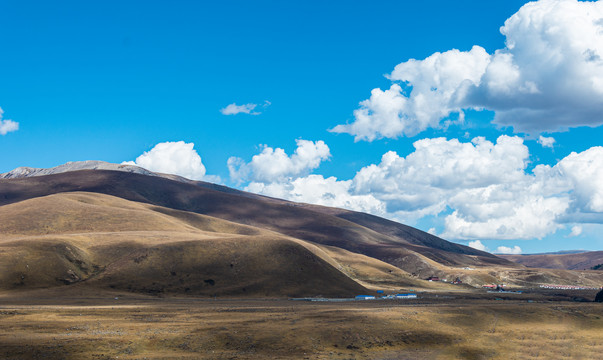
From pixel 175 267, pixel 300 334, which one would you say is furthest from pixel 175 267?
pixel 300 334

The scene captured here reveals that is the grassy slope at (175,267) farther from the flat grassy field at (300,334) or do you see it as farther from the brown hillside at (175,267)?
the flat grassy field at (300,334)

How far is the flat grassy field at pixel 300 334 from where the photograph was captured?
6512 centimetres

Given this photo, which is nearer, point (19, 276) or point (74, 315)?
point (74, 315)

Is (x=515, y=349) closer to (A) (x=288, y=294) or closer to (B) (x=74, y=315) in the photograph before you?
(B) (x=74, y=315)

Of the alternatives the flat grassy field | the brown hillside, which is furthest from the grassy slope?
the flat grassy field

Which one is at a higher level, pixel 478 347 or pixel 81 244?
pixel 81 244

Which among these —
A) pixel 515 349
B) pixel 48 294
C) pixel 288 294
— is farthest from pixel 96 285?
pixel 515 349

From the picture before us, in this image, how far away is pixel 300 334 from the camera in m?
73.0

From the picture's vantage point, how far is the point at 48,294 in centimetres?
13088

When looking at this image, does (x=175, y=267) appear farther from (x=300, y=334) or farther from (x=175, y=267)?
(x=300, y=334)

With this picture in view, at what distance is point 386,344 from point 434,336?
8.42 m

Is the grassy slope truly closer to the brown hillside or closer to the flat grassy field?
the brown hillside

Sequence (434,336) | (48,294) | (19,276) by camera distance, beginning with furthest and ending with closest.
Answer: (19,276)
(48,294)
(434,336)

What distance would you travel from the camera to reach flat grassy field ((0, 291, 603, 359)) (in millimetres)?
65125
